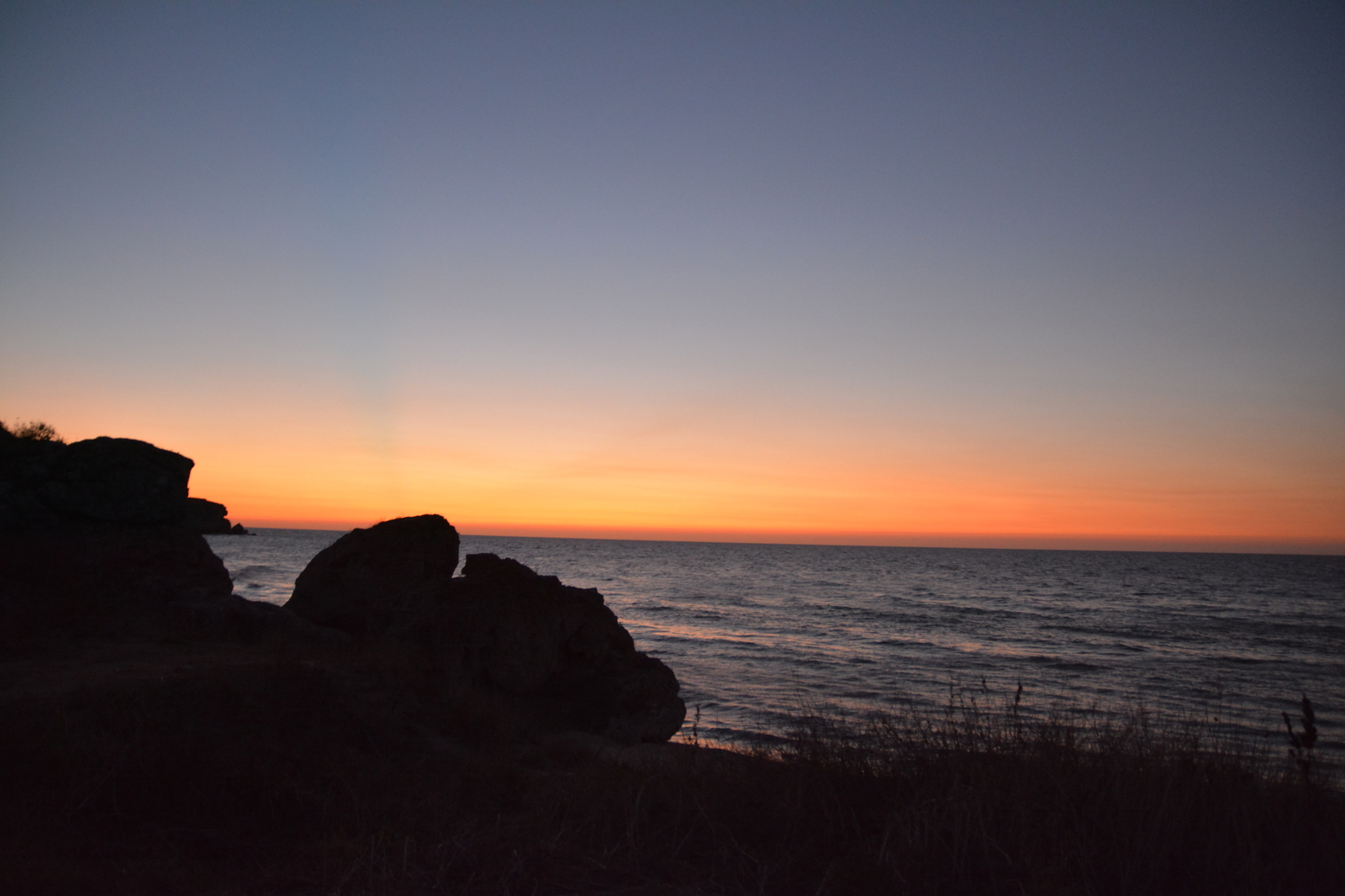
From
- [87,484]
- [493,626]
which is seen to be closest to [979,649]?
[493,626]

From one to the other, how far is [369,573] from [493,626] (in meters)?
3.98

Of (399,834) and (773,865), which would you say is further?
(399,834)

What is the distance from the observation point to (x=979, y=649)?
2817 centimetres

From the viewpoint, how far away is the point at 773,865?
14.3 feet

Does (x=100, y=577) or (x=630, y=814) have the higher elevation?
(x=100, y=577)

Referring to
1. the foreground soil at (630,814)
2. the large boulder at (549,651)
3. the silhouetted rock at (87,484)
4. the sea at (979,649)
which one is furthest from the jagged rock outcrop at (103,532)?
the sea at (979,649)

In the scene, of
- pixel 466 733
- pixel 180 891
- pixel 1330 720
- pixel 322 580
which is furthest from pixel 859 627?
pixel 180 891

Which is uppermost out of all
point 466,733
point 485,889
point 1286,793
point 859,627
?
point 1286,793

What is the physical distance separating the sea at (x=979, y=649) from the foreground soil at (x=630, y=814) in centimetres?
130

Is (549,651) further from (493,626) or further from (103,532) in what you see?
(103,532)

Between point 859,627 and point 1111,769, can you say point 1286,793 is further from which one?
point 859,627

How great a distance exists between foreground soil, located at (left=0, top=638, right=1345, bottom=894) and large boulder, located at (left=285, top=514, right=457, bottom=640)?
7.46 metres

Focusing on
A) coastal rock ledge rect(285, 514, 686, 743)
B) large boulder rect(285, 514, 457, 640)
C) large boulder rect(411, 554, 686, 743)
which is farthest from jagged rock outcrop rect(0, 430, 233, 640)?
large boulder rect(411, 554, 686, 743)

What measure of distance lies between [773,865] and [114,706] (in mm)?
5898
